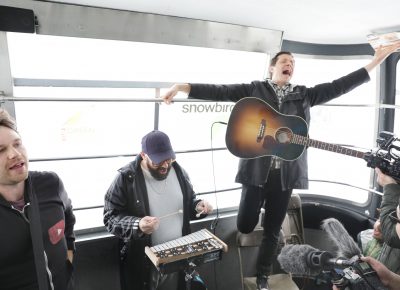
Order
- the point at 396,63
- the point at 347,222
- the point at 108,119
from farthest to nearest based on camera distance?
the point at 108,119 < the point at 347,222 < the point at 396,63

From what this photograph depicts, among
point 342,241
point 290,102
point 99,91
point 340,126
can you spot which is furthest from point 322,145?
point 340,126

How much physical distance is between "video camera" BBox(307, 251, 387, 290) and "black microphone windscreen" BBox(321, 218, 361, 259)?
0.15 metres

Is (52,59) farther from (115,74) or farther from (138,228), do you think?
(138,228)

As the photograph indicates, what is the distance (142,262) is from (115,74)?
1474 millimetres

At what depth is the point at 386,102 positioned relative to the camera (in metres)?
2.99

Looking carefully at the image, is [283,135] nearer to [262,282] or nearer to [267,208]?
[267,208]

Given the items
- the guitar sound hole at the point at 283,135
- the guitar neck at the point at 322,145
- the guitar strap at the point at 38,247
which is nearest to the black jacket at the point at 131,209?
the guitar strap at the point at 38,247

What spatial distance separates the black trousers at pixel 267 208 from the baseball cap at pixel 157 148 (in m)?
0.61

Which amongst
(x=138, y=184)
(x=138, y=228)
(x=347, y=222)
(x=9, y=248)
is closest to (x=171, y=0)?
(x=138, y=184)

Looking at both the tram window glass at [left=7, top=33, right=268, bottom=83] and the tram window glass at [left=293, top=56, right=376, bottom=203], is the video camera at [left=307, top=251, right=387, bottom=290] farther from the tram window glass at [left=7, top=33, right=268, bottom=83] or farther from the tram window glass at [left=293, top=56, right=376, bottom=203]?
the tram window glass at [left=293, top=56, right=376, bottom=203]

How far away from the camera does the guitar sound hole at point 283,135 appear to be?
80.0 inches

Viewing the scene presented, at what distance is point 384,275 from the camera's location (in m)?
1.13

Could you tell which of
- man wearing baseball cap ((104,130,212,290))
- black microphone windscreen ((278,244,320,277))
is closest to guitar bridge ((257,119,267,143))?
man wearing baseball cap ((104,130,212,290))

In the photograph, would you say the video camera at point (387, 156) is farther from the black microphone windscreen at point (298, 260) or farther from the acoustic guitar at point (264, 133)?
the black microphone windscreen at point (298, 260)
